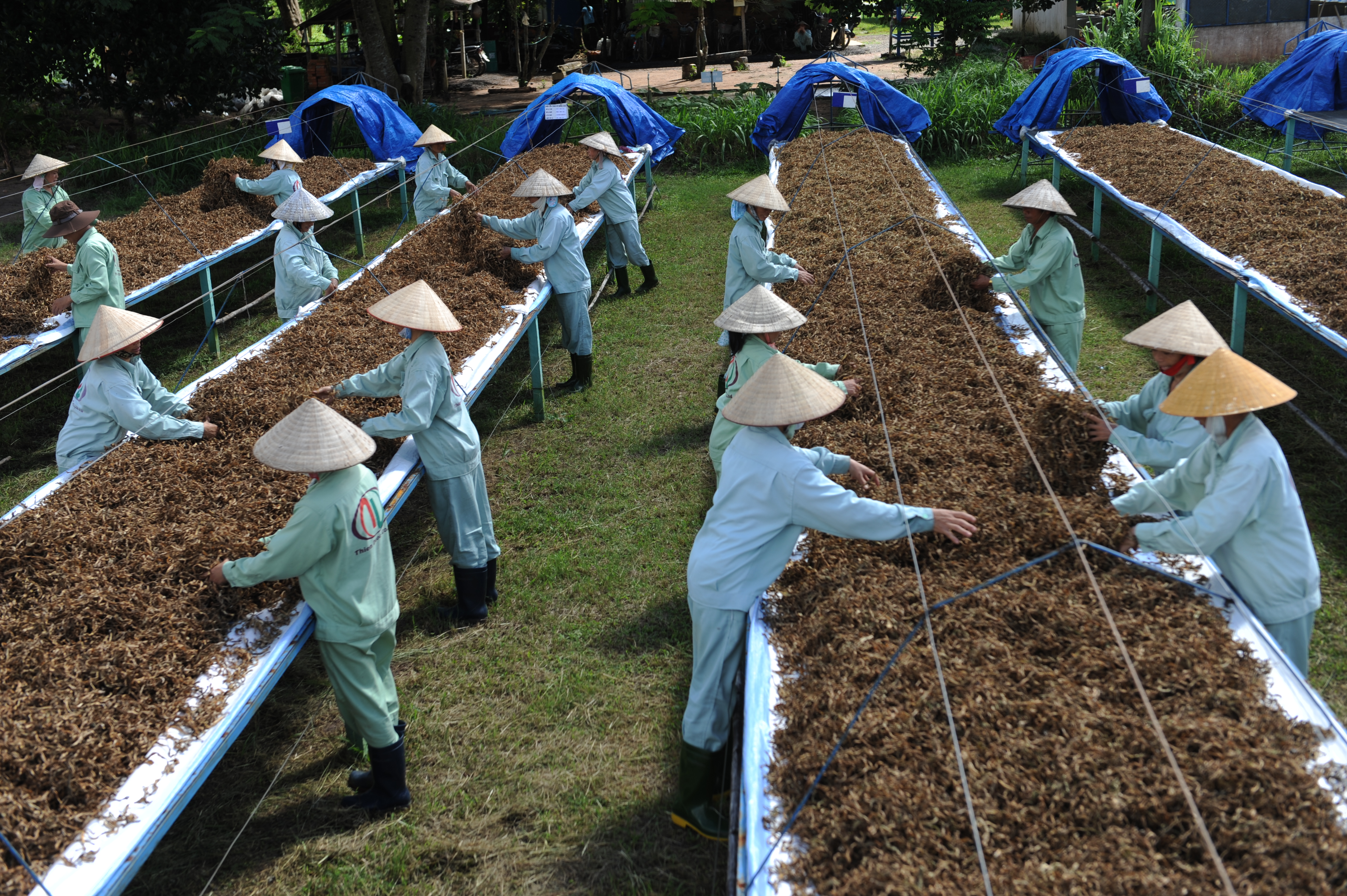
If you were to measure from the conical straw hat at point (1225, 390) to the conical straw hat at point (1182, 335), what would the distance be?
52cm

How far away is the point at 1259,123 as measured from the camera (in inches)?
593

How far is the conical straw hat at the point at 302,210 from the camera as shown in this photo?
7621mm

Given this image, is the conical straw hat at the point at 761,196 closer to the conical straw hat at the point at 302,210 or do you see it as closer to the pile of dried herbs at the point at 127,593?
the pile of dried herbs at the point at 127,593

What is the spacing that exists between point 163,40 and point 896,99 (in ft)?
39.5

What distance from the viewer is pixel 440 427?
5.22 m

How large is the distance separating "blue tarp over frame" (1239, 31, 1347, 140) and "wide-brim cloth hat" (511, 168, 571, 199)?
908 centimetres

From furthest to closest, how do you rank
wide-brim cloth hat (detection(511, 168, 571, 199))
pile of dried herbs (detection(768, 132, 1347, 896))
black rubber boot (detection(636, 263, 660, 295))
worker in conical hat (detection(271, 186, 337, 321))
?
black rubber boot (detection(636, 263, 660, 295)) → wide-brim cloth hat (detection(511, 168, 571, 199)) → worker in conical hat (detection(271, 186, 337, 321)) → pile of dried herbs (detection(768, 132, 1347, 896))

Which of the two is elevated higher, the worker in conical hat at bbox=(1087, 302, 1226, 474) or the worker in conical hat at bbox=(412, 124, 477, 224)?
the worker in conical hat at bbox=(412, 124, 477, 224)

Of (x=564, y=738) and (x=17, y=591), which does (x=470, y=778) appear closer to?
(x=564, y=738)

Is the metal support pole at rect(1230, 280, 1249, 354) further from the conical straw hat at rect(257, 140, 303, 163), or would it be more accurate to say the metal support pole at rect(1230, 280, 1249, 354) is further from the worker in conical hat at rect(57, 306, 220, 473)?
the conical straw hat at rect(257, 140, 303, 163)

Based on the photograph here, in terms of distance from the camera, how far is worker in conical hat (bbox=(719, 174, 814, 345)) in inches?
275

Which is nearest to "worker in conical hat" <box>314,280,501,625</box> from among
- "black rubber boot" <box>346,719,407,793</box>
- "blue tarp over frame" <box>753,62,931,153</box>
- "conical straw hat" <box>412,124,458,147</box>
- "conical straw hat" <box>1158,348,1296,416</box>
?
"black rubber boot" <box>346,719,407,793</box>

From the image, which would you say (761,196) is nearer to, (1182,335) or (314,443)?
(1182,335)

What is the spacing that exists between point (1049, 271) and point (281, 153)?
311 inches
